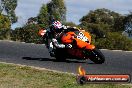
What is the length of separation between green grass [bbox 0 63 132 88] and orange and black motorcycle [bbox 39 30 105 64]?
112 inches

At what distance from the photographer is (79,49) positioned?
15.9 meters

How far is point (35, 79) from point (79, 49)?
4.71m

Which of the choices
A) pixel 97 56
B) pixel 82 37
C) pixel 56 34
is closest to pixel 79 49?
pixel 82 37

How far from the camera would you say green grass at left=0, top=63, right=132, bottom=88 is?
10.5 metres

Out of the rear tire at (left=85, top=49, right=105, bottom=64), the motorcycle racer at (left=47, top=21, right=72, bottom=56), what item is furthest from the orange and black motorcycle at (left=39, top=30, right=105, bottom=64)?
the motorcycle racer at (left=47, top=21, right=72, bottom=56)

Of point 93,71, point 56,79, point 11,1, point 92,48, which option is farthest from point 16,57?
point 11,1

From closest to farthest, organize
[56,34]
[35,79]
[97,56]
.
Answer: [35,79] < [97,56] < [56,34]

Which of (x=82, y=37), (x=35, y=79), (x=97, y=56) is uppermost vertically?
(x=82, y=37)

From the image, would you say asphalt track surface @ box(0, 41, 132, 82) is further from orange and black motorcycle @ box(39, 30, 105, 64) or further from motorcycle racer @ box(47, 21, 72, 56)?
motorcycle racer @ box(47, 21, 72, 56)

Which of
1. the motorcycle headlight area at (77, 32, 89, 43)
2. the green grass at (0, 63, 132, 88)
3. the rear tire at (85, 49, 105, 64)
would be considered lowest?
the green grass at (0, 63, 132, 88)

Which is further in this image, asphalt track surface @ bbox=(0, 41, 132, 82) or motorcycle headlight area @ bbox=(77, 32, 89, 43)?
motorcycle headlight area @ bbox=(77, 32, 89, 43)

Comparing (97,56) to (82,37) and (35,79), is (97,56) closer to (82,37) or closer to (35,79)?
(82,37)

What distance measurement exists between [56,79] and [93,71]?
2202 millimetres

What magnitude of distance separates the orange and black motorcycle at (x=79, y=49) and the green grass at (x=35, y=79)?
2842 millimetres
